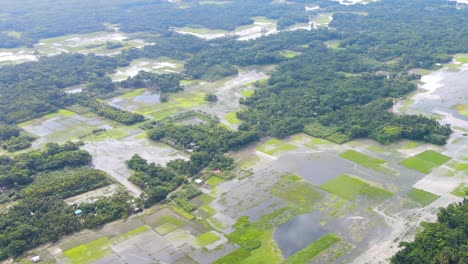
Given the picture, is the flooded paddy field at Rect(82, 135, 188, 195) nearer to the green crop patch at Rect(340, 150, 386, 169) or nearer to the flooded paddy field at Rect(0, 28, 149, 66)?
the green crop patch at Rect(340, 150, 386, 169)

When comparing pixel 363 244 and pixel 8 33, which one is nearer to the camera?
pixel 363 244

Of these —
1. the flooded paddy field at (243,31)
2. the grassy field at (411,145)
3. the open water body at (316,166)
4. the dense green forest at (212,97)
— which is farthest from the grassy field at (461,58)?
the open water body at (316,166)

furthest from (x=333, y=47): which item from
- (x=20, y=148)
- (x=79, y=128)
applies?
(x=20, y=148)

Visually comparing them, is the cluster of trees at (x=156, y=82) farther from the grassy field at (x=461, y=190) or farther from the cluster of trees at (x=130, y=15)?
the grassy field at (x=461, y=190)

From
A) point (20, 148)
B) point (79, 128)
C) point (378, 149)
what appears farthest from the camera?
point (79, 128)

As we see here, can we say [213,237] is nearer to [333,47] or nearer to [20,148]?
[20,148]

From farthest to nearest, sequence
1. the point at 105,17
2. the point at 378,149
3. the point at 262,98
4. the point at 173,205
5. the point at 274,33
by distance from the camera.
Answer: the point at 105,17
the point at 274,33
the point at 262,98
the point at 378,149
the point at 173,205
